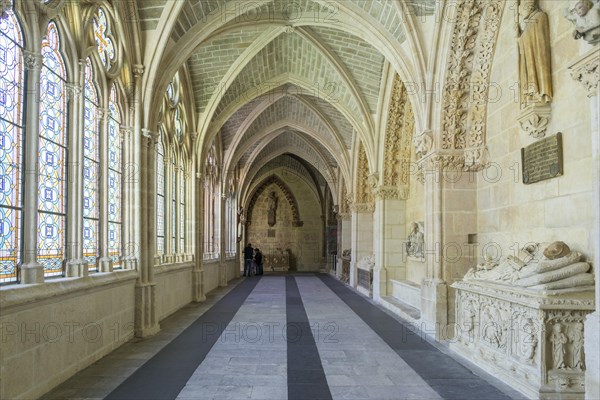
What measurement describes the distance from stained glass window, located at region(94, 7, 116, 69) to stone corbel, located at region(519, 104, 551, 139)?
5241 millimetres

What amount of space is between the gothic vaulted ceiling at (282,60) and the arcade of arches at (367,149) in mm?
44

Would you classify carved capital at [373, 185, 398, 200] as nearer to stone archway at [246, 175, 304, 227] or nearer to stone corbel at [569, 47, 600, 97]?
stone corbel at [569, 47, 600, 97]

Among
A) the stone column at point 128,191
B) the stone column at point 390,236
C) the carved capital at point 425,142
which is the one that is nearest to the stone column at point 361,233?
the stone column at point 390,236

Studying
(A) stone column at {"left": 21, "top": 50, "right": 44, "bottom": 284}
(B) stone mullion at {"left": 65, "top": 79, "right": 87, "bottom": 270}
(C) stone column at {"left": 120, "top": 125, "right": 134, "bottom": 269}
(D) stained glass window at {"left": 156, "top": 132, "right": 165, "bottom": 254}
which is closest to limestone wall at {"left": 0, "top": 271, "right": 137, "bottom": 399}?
(A) stone column at {"left": 21, "top": 50, "right": 44, "bottom": 284}

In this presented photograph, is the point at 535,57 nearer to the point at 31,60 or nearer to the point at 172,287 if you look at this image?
the point at 31,60

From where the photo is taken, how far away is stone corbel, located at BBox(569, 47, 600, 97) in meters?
3.39

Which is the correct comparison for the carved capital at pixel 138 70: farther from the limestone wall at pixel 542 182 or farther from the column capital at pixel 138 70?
the limestone wall at pixel 542 182

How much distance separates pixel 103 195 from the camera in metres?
6.48

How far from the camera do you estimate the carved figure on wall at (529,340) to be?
4363mm

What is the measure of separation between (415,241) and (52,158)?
7.13 meters

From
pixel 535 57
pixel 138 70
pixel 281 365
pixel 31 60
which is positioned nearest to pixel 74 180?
pixel 31 60

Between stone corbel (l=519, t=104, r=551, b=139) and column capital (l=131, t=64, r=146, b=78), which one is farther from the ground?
column capital (l=131, t=64, r=146, b=78)

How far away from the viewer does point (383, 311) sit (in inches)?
395

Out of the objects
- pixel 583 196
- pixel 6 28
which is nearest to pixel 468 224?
pixel 583 196
